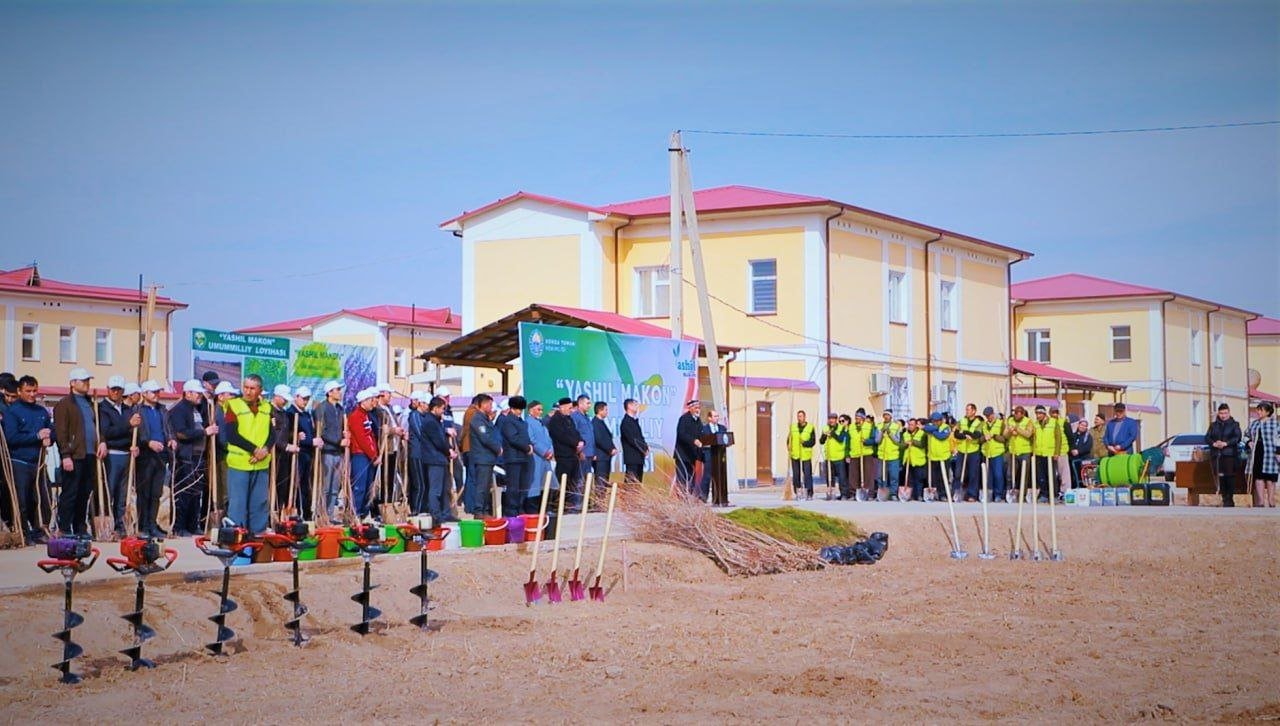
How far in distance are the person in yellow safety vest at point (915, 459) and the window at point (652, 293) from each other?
1291 cm

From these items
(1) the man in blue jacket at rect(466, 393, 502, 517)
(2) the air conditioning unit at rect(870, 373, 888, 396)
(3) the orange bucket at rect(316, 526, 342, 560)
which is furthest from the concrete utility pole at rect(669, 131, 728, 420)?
(2) the air conditioning unit at rect(870, 373, 888, 396)

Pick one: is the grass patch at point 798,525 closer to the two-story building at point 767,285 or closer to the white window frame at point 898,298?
the two-story building at point 767,285

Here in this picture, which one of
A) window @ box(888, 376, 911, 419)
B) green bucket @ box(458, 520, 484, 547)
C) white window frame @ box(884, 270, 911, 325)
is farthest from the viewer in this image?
white window frame @ box(884, 270, 911, 325)

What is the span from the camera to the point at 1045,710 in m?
9.46

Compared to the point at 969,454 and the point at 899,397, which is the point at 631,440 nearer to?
the point at 969,454

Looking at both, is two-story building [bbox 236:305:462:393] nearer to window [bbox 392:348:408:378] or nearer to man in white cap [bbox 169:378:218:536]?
window [bbox 392:348:408:378]

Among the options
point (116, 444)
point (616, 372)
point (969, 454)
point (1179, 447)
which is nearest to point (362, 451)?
point (116, 444)

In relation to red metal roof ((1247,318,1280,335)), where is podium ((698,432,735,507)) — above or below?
below

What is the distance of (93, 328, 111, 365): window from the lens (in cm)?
5025

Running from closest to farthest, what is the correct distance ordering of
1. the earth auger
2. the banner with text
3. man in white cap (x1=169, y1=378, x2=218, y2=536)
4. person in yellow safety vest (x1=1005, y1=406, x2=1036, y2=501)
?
the earth auger
man in white cap (x1=169, y1=378, x2=218, y2=536)
the banner with text
person in yellow safety vest (x1=1005, y1=406, x2=1036, y2=501)

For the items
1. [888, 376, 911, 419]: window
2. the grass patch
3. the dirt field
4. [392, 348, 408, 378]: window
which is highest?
[392, 348, 408, 378]: window

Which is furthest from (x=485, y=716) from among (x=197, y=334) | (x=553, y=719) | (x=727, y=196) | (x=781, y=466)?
(x=727, y=196)

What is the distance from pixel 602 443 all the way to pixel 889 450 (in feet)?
27.4

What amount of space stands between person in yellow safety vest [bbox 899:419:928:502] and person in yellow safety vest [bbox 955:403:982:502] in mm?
659
